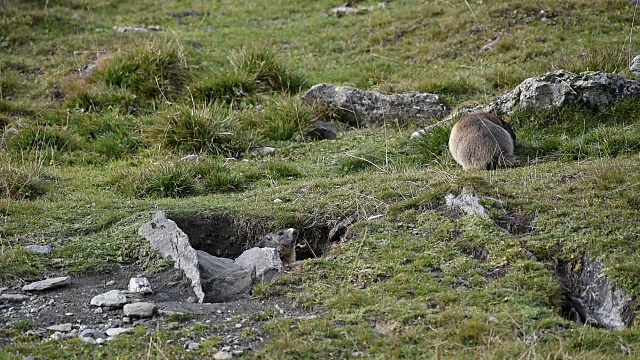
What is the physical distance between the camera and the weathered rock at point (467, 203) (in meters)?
6.38

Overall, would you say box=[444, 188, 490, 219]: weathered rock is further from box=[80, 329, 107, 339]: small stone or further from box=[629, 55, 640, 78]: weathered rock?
box=[629, 55, 640, 78]: weathered rock

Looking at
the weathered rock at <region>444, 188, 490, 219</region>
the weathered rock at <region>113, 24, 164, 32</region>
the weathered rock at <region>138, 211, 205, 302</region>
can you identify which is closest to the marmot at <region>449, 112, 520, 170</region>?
the weathered rock at <region>444, 188, 490, 219</region>

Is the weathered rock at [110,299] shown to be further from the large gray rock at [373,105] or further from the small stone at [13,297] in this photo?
the large gray rock at [373,105]

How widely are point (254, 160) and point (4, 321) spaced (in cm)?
501

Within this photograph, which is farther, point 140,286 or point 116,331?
point 140,286

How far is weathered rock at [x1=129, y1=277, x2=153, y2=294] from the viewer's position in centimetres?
593

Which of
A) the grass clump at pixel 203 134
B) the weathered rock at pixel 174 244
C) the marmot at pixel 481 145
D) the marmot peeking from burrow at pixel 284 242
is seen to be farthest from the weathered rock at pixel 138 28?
the marmot peeking from burrow at pixel 284 242

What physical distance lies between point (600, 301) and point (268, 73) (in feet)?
26.7

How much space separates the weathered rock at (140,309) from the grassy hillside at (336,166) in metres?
0.38

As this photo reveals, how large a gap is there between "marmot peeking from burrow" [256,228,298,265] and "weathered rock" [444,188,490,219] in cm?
140

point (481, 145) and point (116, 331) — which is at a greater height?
point (481, 145)

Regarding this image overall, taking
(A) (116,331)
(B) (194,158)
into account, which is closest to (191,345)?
(A) (116,331)

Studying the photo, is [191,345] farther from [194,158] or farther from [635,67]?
[635,67]

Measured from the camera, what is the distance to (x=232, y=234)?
23.8 ft
